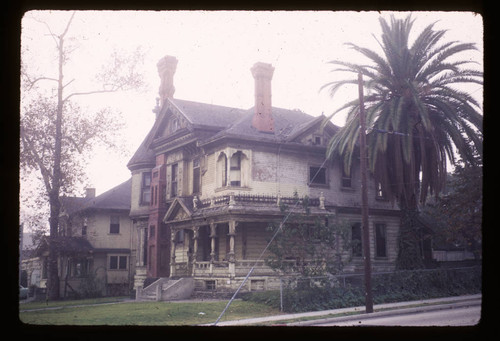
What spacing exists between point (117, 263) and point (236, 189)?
20.0 metres

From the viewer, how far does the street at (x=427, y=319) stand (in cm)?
1559

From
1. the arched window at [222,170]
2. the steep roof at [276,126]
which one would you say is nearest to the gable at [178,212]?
the arched window at [222,170]

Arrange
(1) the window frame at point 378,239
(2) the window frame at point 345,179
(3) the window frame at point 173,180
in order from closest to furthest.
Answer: (2) the window frame at point 345,179
(1) the window frame at point 378,239
(3) the window frame at point 173,180

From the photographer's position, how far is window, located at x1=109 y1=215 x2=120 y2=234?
1688 inches

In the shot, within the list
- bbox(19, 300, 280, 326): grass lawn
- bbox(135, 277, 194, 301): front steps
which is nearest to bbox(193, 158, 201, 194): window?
bbox(135, 277, 194, 301): front steps

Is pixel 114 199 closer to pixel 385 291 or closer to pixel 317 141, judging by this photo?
pixel 317 141

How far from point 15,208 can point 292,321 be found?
1348 cm

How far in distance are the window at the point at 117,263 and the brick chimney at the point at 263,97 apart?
20.6m

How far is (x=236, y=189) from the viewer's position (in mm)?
26781

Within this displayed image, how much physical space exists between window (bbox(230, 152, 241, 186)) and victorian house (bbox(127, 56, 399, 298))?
5 cm

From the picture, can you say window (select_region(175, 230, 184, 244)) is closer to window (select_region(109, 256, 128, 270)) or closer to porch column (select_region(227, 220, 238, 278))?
porch column (select_region(227, 220, 238, 278))

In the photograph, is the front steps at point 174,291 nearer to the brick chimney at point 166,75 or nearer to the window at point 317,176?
the window at point 317,176

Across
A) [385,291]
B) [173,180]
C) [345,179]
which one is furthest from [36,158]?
[385,291]

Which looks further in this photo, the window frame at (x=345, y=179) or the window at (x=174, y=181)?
the window at (x=174, y=181)
